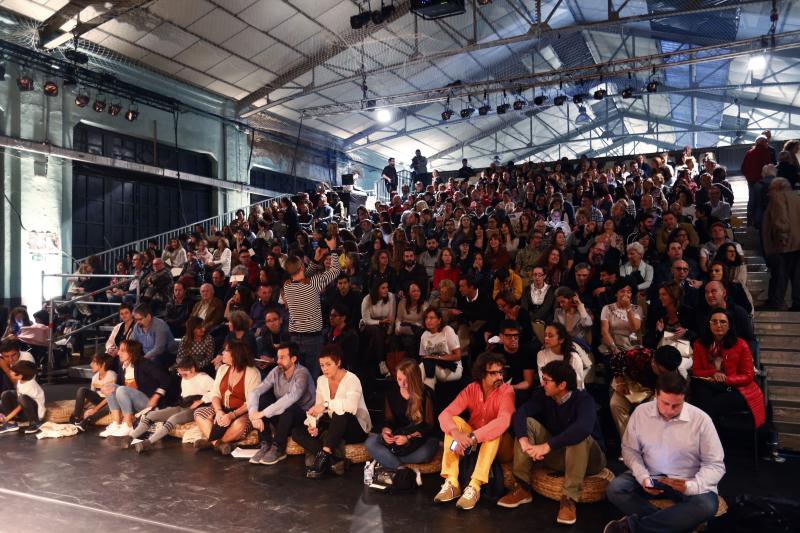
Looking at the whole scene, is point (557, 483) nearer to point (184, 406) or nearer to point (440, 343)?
point (440, 343)

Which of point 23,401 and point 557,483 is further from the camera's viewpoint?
point 23,401

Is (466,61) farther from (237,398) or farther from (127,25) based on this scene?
(237,398)

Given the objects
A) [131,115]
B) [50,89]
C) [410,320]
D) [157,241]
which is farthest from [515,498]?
[157,241]

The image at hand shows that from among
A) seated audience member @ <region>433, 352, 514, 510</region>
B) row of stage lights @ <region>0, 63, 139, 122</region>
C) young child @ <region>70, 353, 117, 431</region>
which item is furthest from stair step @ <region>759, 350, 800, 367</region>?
row of stage lights @ <region>0, 63, 139, 122</region>

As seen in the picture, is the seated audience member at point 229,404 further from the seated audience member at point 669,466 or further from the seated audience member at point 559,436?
the seated audience member at point 669,466

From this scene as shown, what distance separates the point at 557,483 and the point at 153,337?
4769mm

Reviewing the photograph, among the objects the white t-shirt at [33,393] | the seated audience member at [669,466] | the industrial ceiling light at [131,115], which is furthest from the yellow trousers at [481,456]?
the industrial ceiling light at [131,115]

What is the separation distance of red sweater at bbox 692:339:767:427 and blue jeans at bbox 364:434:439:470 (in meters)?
2.20

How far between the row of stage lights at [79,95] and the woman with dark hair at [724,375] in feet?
36.3

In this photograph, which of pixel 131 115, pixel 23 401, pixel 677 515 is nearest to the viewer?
pixel 677 515

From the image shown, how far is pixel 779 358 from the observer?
5617 mm

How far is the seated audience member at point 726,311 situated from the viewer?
4.84m

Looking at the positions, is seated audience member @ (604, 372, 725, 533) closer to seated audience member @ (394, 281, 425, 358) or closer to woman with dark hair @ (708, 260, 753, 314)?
woman with dark hair @ (708, 260, 753, 314)

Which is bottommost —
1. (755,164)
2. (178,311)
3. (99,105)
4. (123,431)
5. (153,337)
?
(123,431)
